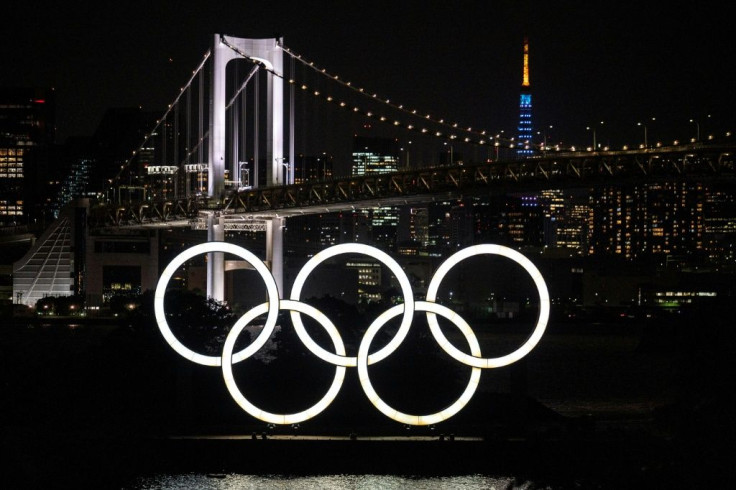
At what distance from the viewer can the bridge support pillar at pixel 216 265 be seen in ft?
136

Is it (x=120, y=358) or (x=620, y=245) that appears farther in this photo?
(x=620, y=245)

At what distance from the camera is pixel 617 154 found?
114ft

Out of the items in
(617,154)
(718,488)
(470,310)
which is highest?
(617,154)

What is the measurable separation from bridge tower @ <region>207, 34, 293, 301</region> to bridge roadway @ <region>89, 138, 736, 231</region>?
681 millimetres

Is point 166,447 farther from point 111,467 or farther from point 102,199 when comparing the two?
point 102,199

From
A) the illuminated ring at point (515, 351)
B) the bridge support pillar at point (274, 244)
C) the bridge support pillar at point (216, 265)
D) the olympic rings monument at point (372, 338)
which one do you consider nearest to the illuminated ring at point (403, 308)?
the olympic rings monument at point (372, 338)

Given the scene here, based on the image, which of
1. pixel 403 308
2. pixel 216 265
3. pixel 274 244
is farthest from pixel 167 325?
pixel 274 244

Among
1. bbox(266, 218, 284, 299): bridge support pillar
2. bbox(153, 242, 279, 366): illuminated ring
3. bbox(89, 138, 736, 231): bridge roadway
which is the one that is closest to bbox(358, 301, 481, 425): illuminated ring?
bbox(153, 242, 279, 366): illuminated ring

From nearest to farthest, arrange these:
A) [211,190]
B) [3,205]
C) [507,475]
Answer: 1. [507,475]
2. [211,190]
3. [3,205]

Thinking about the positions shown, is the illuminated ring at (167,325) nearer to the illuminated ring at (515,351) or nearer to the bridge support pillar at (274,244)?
the illuminated ring at (515,351)

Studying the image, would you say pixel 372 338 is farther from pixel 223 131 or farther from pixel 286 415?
pixel 223 131

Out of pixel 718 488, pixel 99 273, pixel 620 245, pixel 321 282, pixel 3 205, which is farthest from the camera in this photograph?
pixel 620 245

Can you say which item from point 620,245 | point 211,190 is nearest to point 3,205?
point 620,245

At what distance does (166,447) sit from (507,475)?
501 cm
